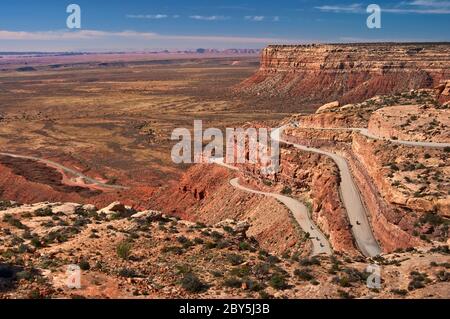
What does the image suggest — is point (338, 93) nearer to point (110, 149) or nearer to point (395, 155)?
point (110, 149)

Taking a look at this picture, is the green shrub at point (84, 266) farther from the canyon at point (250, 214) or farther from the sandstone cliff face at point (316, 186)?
the sandstone cliff face at point (316, 186)

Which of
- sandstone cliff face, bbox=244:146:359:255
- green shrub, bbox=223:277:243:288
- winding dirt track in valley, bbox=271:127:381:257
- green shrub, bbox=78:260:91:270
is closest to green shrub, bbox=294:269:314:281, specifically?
green shrub, bbox=223:277:243:288

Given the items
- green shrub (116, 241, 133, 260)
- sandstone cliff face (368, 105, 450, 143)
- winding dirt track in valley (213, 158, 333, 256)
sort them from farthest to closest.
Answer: sandstone cliff face (368, 105, 450, 143), winding dirt track in valley (213, 158, 333, 256), green shrub (116, 241, 133, 260)

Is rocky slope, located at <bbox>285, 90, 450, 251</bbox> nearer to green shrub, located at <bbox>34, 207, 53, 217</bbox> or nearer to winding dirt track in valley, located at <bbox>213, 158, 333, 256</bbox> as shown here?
winding dirt track in valley, located at <bbox>213, 158, 333, 256</bbox>

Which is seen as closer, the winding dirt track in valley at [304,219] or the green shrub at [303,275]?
the green shrub at [303,275]

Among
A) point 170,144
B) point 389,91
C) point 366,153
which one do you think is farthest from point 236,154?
point 389,91

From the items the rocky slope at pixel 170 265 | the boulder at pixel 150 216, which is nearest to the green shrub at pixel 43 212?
the rocky slope at pixel 170 265
